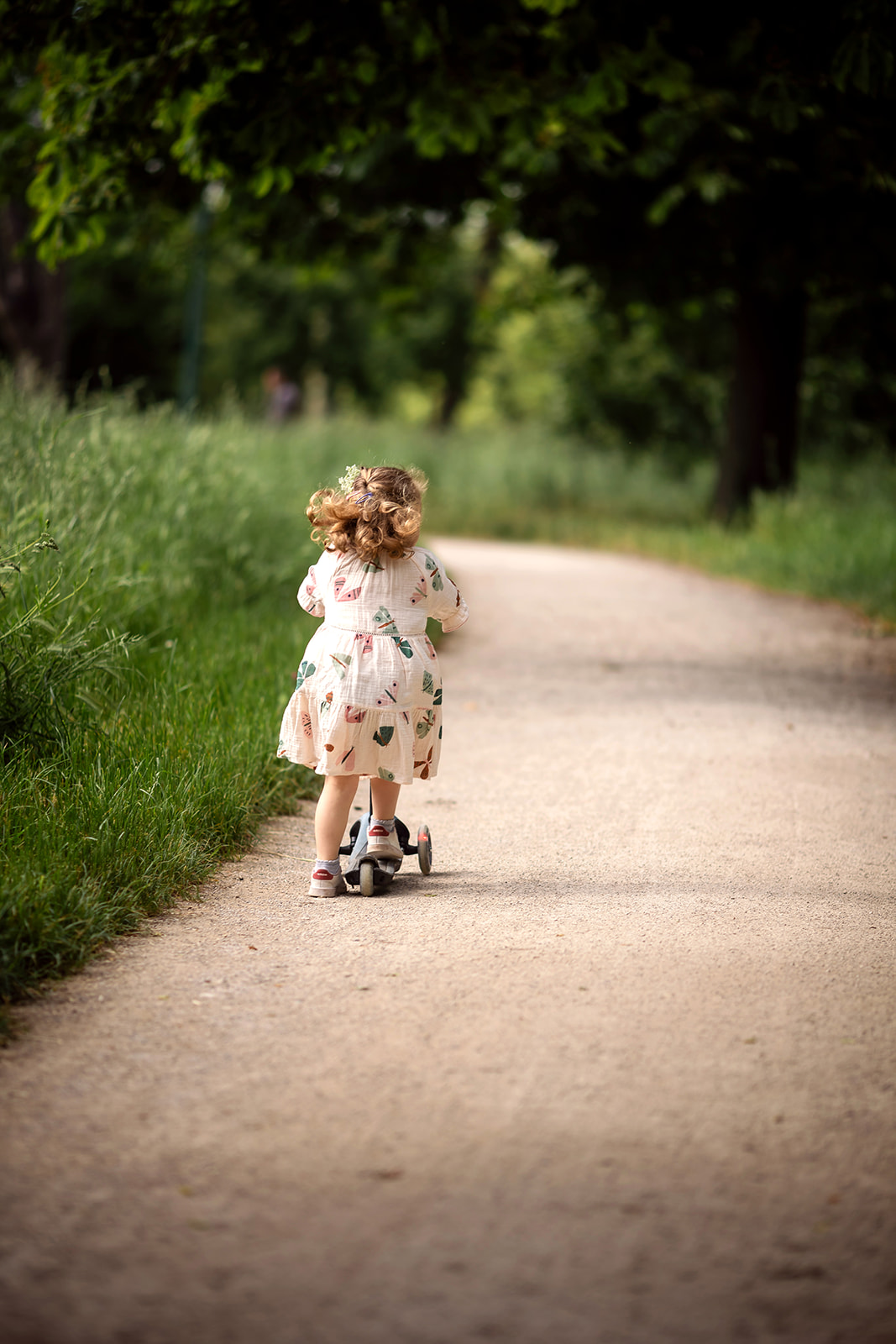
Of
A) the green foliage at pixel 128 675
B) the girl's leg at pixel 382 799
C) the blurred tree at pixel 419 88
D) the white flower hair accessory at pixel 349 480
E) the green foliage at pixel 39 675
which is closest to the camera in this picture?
the green foliage at pixel 128 675

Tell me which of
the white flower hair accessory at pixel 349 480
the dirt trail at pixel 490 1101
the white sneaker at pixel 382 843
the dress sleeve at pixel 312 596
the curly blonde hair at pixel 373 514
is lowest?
the dirt trail at pixel 490 1101

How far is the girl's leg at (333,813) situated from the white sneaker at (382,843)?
0.15 m

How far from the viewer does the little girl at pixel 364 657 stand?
445cm

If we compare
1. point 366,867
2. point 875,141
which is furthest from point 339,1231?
point 875,141

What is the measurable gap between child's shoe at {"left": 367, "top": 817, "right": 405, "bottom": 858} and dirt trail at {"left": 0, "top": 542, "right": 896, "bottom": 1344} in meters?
0.17

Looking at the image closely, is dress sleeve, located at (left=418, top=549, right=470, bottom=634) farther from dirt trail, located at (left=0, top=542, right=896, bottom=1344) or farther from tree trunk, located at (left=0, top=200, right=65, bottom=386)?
tree trunk, located at (left=0, top=200, right=65, bottom=386)

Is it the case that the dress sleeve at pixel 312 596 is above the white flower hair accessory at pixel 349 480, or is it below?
below

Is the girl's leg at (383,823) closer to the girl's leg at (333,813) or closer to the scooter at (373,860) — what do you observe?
the scooter at (373,860)

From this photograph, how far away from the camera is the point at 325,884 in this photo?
4.46m

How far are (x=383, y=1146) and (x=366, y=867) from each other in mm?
1804

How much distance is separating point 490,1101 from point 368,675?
6.02 feet

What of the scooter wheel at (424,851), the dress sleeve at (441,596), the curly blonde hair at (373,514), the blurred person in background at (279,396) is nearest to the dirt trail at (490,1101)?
the scooter wheel at (424,851)

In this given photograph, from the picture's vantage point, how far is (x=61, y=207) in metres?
8.41

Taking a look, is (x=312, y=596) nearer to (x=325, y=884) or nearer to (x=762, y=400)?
(x=325, y=884)
